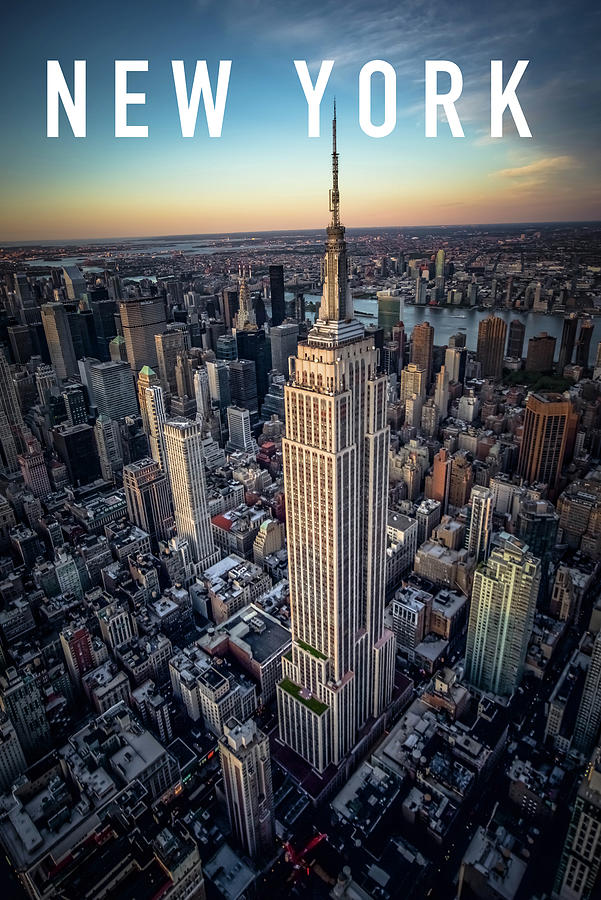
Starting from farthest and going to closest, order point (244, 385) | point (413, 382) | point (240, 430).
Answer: point (244, 385)
point (413, 382)
point (240, 430)

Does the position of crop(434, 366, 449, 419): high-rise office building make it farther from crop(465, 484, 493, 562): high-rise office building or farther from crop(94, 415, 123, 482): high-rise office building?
crop(94, 415, 123, 482): high-rise office building

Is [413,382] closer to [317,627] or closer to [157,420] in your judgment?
[157,420]

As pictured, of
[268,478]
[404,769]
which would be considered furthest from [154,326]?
[404,769]

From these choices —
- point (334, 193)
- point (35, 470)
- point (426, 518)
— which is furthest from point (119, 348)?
point (334, 193)

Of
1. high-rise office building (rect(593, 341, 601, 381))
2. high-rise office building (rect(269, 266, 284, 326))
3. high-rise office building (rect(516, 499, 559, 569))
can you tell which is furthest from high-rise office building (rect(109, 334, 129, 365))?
high-rise office building (rect(593, 341, 601, 381))

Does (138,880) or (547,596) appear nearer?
(138,880)

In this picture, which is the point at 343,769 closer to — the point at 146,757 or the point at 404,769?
→ the point at 404,769
